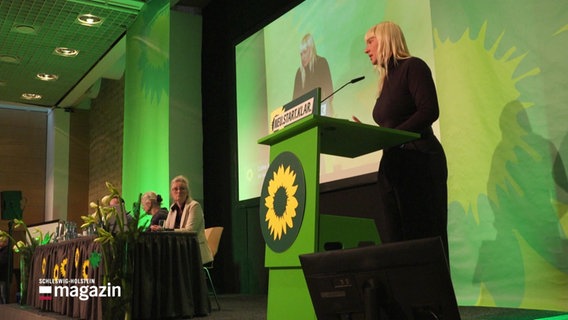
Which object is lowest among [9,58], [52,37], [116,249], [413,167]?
[116,249]

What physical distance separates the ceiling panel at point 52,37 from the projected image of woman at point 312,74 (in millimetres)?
3139

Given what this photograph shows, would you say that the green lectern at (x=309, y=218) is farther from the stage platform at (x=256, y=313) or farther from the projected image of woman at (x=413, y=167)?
the stage platform at (x=256, y=313)

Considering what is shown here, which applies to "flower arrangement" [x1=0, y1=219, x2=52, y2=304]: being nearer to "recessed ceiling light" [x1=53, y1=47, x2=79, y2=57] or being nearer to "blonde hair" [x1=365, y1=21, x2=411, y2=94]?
"recessed ceiling light" [x1=53, y1=47, x2=79, y2=57]

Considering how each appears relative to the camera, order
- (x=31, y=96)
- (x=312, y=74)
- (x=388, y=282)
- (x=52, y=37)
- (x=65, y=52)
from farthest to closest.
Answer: (x=31, y=96), (x=65, y=52), (x=52, y=37), (x=312, y=74), (x=388, y=282)

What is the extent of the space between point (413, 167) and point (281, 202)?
0.47m

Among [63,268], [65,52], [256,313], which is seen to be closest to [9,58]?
[65,52]

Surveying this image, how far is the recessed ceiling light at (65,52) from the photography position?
309 inches

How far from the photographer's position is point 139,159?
6988 millimetres

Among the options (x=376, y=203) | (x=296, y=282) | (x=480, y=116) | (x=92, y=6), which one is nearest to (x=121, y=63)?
(x=92, y=6)

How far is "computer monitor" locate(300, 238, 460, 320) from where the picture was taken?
1.10m

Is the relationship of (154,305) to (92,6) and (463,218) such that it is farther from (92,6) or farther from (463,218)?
(92,6)

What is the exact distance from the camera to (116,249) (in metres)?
3.03

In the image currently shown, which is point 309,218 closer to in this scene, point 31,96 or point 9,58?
point 9,58

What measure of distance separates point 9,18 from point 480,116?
5.96 metres
